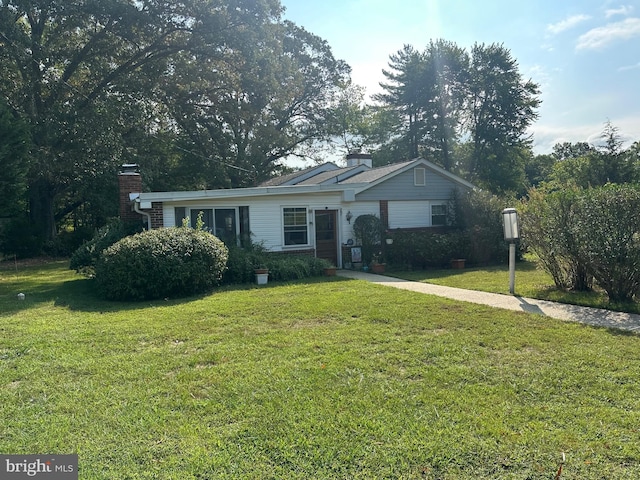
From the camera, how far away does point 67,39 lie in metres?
21.1

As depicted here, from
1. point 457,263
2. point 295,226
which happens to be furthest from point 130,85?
point 457,263

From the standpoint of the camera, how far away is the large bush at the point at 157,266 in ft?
27.8

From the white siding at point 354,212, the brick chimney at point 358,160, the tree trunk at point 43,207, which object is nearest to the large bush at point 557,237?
the white siding at point 354,212

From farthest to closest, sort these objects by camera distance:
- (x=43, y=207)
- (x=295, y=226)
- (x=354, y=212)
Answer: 1. (x=43, y=207)
2. (x=354, y=212)
3. (x=295, y=226)

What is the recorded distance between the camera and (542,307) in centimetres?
709

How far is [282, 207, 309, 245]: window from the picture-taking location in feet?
43.5

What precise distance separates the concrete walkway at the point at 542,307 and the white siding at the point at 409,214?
219 inches

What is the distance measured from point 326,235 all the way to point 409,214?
3.50m

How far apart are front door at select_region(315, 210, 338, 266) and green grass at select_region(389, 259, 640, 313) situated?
7.38ft

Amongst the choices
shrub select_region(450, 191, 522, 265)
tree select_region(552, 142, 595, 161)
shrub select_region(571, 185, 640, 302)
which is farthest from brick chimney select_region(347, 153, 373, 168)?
tree select_region(552, 142, 595, 161)

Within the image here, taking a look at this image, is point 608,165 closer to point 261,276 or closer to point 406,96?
point 406,96

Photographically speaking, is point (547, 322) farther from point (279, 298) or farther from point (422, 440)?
point (279, 298)

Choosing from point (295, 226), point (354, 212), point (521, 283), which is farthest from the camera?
point (354, 212)

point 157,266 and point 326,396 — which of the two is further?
point 157,266
